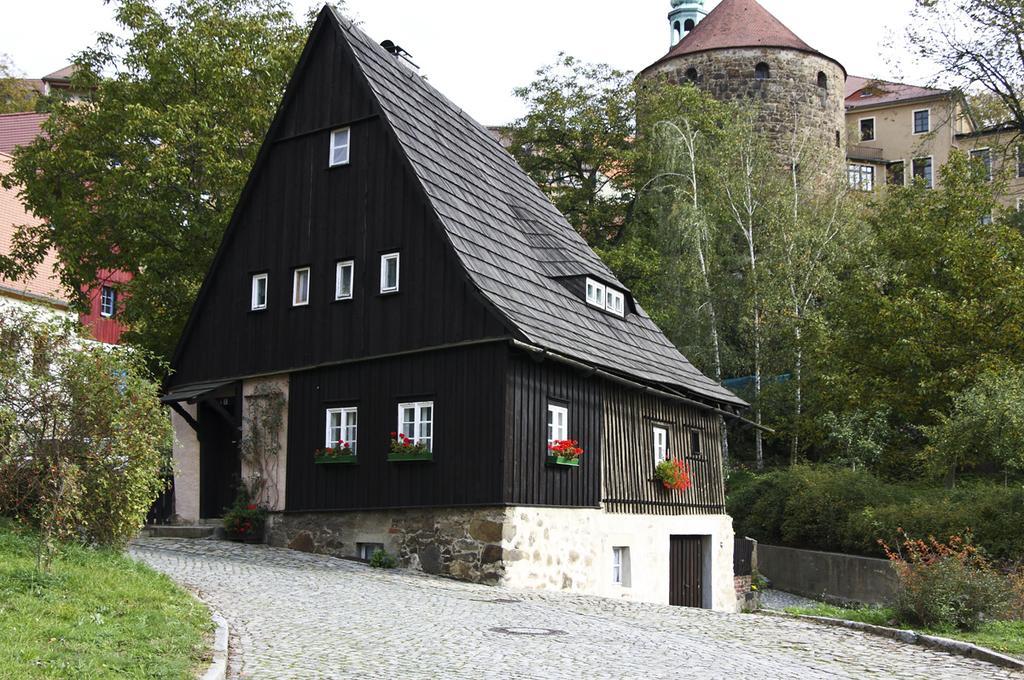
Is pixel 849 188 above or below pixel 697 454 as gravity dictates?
above

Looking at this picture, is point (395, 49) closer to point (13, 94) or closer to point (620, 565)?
point (620, 565)

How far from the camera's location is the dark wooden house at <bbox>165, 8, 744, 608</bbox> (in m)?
18.0

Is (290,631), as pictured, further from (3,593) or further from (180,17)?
(180,17)

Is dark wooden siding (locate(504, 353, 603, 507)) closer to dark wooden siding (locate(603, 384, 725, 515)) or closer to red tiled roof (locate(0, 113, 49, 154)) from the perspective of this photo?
dark wooden siding (locate(603, 384, 725, 515))

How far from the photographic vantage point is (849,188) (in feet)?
153

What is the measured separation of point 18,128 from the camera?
153ft

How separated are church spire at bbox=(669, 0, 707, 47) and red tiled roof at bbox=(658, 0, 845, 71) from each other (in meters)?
19.9

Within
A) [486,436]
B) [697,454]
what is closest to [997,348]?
[697,454]

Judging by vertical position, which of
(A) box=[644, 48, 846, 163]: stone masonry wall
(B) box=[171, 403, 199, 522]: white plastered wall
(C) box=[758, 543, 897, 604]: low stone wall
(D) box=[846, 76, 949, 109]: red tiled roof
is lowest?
(C) box=[758, 543, 897, 604]: low stone wall

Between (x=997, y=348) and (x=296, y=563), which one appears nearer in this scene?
(x=296, y=563)

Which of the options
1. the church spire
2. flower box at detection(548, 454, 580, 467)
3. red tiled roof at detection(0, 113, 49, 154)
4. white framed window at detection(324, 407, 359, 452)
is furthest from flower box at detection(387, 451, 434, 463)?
the church spire

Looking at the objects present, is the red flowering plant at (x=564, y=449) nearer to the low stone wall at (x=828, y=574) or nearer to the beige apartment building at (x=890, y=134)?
the low stone wall at (x=828, y=574)

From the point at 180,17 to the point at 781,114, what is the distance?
3140cm

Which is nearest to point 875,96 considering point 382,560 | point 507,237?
point 507,237
